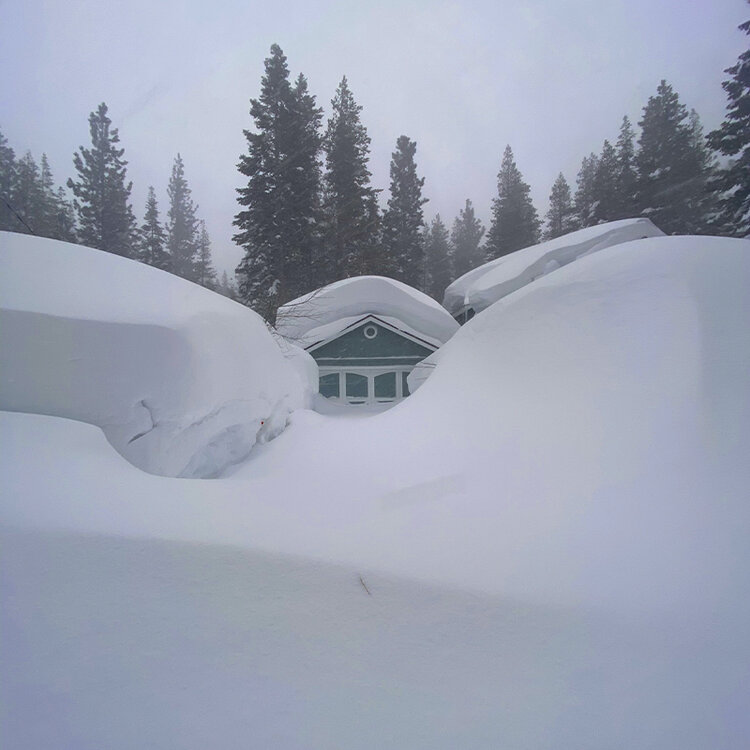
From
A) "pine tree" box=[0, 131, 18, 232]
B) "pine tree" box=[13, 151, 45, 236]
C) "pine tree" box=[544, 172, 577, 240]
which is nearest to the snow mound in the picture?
"pine tree" box=[0, 131, 18, 232]

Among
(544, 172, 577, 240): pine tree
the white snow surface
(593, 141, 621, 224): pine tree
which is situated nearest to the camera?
the white snow surface

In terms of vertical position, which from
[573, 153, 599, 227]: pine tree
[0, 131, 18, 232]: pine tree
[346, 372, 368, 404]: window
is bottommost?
[346, 372, 368, 404]: window

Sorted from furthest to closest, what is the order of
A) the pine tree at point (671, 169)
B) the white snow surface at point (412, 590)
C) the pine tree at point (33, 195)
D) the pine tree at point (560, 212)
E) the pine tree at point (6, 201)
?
the pine tree at point (560, 212), the pine tree at point (671, 169), the pine tree at point (33, 195), the pine tree at point (6, 201), the white snow surface at point (412, 590)

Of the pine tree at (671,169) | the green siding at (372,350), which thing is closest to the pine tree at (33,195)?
the green siding at (372,350)

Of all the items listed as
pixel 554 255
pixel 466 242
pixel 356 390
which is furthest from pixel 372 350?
pixel 466 242

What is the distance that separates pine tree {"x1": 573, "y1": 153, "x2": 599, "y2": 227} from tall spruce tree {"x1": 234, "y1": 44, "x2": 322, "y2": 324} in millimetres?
15280

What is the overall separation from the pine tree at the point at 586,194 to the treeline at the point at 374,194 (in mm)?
95

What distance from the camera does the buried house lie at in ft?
44.1

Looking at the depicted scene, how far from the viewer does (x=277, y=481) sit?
3.09 metres

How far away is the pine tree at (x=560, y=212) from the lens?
2520 centimetres

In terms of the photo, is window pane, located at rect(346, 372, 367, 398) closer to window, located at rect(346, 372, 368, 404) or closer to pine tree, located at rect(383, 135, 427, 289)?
window, located at rect(346, 372, 368, 404)

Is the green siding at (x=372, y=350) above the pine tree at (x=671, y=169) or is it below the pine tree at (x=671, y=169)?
below

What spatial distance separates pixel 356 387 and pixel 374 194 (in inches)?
561

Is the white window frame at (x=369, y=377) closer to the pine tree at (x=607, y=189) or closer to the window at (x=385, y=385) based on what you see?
the window at (x=385, y=385)
